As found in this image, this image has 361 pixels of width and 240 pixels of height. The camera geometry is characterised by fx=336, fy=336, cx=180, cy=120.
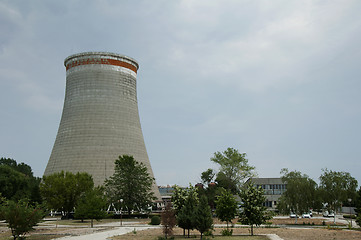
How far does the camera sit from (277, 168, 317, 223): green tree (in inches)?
1233

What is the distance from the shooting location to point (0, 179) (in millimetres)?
46938

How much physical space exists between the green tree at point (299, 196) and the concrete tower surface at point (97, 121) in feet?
71.2

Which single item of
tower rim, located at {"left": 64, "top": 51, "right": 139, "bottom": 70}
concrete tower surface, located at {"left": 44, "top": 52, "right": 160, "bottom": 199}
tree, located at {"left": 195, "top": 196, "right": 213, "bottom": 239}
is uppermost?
tower rim, located at {"left": 64, "top": 51, "right": 139, "bottom": 70}

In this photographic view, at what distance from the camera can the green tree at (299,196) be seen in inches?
1233

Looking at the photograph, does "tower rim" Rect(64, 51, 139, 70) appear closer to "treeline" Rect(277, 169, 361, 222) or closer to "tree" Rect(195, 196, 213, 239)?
"treeline" Rect(277, 169, 361, 222)

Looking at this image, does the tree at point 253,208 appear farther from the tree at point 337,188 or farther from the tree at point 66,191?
the tree at point 66,191

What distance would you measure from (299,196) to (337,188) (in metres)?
3.46

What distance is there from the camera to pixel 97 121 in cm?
4481

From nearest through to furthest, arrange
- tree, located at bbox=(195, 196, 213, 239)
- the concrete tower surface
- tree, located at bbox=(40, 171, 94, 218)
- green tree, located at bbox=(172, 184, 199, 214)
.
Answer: tree, located at bbox=(195, 196, 213, 239), green tree, located at bbox=(172, 184, 199, 214), tree, located at bbox=(40, 171, 94, 218), the concrete tower surface

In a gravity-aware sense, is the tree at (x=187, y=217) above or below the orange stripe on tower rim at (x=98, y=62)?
below

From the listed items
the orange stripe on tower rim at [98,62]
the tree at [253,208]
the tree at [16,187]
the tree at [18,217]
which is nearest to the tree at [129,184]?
the tree at [16,187]

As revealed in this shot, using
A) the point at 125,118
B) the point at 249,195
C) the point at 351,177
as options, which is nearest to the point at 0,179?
the point at 125,118

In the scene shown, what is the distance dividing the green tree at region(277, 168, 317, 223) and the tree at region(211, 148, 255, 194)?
20521mm

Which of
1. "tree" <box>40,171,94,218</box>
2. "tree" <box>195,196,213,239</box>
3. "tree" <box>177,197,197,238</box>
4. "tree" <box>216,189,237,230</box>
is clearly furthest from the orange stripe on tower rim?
"tree" <box>195,196,213,239</box>
